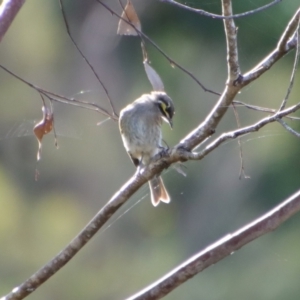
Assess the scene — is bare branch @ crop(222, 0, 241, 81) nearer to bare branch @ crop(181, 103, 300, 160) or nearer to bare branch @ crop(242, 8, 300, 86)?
bare branch @ crop(242, 8, 300, 86)

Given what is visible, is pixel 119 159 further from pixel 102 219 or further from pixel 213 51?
pixel 102 219

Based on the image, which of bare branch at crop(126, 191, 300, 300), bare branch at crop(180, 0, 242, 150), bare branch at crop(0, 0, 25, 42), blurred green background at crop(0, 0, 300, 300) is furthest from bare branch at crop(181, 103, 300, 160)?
blurred green background at crop(0, 0, 300, 300)

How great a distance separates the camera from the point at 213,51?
6.01 metres

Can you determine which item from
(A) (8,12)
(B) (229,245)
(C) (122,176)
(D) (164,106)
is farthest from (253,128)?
(C) (122,176)

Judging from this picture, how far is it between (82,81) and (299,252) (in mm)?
2272

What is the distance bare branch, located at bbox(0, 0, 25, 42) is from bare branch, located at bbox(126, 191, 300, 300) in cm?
52

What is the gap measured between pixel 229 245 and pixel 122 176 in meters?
4.61

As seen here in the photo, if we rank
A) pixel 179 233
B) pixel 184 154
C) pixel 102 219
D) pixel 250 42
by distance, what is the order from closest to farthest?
1. pixel 184 154
2. pixel 102 219
3. pixel 250 42
4. pixel 179 233

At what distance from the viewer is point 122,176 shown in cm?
591

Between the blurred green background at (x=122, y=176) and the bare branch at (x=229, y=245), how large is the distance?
4393 mm


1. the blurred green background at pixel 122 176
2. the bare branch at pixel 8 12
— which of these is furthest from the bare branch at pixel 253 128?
the blurred green background at pixel 122 176

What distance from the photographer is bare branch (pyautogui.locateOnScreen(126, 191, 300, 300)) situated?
4.26ft

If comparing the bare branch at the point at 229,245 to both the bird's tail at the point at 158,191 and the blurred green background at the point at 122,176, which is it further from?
the blurred green background at the point at 122,176

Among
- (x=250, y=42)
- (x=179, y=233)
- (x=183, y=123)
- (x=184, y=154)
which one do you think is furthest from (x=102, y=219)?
(x=179, y=233)
